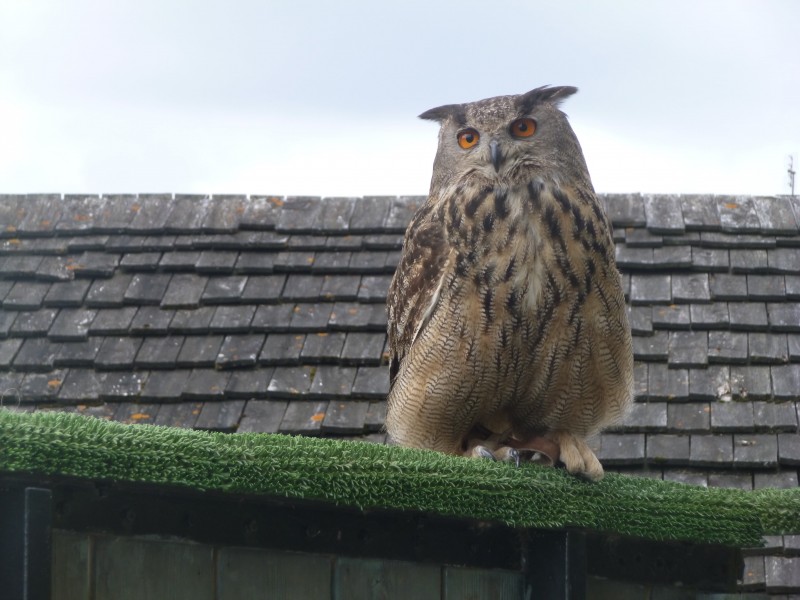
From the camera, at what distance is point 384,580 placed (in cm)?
234

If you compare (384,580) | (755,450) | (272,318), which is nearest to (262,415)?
(272,318)

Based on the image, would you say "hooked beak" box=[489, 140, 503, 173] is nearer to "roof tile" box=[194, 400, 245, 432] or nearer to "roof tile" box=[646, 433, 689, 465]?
"roof tile" box=[646, 433, 689, 465]

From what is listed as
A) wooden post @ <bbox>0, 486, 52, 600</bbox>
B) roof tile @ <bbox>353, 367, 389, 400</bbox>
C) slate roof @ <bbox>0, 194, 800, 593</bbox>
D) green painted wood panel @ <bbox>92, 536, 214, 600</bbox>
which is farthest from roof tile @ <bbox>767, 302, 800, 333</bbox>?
wooden post @ <bbox>0, 486, 52, 600</bbox>

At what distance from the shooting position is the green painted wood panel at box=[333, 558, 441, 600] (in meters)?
2.30

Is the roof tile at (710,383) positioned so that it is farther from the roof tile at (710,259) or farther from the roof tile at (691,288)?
the roof tile at (710,259)

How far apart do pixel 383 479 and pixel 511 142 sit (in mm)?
1897

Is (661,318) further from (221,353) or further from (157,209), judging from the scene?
(157,209)

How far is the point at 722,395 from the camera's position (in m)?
5.15

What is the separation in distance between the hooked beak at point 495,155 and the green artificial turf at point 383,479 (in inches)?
48.5

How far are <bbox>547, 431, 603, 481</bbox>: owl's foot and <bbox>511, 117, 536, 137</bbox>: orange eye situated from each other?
1.04m

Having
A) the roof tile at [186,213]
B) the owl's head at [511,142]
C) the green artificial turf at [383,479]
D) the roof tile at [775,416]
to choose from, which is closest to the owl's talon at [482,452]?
the green artificial turf at [383,479]

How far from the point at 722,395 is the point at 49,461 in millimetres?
3857

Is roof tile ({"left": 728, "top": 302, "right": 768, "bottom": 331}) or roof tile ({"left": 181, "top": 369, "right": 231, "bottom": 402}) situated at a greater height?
roof tile ({"left": 728, "top": 302, "right": 768, "bottom": 331})

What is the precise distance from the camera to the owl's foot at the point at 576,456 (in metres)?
3.09
